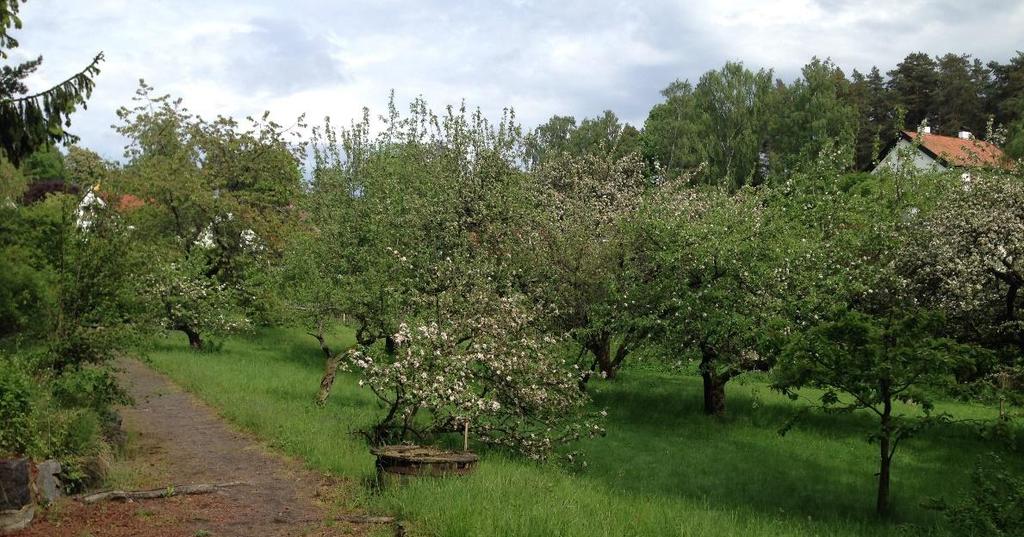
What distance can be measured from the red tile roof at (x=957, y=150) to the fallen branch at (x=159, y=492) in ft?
68.0

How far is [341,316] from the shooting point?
22797 millimetres

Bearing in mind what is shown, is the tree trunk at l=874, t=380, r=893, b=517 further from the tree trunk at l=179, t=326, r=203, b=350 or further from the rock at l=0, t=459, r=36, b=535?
the tree trunk at l=179, t=326, r=203, b=350

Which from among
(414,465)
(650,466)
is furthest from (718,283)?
(414,465)

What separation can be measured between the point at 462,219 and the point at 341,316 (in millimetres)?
5136

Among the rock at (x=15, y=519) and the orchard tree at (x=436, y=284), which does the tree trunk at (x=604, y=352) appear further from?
the rock at (x=15, y=519)

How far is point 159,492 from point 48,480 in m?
1.37

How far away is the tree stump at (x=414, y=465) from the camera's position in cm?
1028

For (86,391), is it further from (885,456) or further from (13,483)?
(885,456)

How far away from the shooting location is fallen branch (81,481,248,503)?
10.1m

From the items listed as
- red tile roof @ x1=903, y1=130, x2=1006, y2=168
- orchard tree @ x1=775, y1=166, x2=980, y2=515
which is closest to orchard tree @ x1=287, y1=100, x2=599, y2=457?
orchard tree @ x1=775, y1=166, x2=980, y2=515

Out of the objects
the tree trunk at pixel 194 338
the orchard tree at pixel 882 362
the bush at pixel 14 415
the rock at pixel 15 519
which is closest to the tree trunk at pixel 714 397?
the orchard tree at pixel 882 362

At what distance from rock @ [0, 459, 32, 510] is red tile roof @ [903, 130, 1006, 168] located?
896 inches

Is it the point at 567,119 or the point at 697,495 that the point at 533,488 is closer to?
the point at 697,495

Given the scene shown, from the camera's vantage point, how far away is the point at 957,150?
4841cm
